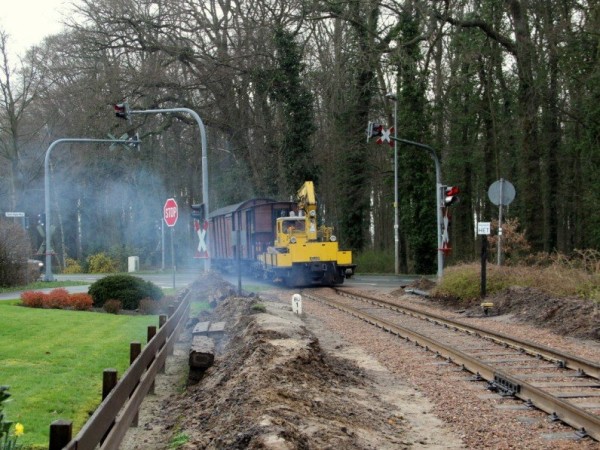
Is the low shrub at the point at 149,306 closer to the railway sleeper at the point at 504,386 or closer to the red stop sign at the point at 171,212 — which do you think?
the red stop sign at the point at 171,212

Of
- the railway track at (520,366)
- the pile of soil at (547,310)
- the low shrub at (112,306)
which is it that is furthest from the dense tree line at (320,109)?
the railway track at (520,366)

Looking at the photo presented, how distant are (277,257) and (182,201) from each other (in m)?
27.5

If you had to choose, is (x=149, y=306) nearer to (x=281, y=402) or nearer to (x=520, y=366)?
(x=520, y=366)

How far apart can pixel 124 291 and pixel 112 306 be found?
120cm

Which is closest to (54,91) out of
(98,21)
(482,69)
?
(98,21)

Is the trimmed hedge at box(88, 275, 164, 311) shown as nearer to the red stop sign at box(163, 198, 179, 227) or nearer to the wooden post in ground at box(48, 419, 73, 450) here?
the red stop sign at box(163, 198, 179, 227)

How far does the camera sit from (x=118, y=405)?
21.8ft

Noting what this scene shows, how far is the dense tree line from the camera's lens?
3069 cm

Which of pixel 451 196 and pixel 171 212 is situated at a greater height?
pixel 451 196

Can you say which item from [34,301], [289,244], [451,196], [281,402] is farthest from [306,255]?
[281,402]

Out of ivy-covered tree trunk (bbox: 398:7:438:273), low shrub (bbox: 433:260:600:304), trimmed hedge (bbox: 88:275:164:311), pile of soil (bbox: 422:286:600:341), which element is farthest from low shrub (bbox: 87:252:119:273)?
pile of soil (bbox: 422:286:600:341)

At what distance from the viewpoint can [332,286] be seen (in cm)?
3112

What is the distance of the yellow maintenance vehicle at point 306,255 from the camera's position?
98.4 feet

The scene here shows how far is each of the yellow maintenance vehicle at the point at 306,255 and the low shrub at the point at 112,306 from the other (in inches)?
428
